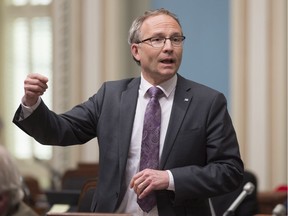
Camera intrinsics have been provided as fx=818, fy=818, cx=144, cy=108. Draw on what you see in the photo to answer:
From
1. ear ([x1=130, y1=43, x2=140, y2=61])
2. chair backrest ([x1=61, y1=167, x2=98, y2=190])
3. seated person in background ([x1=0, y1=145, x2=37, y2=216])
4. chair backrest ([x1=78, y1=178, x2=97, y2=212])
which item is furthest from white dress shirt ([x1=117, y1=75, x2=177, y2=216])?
chair backrest ([x1=61, y1=167, x2=98, y2=190])

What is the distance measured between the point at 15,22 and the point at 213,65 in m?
2.89

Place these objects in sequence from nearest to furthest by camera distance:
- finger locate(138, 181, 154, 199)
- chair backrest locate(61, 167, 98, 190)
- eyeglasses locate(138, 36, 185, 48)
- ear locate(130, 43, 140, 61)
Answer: finger locate(138, 181, 154, 199)
eyeglasses locate(138, 36, 185, 48)
ear locate(130, 43, 140, 61)
chair backrest locate(61, 167, 98, 190)

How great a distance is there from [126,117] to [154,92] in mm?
154

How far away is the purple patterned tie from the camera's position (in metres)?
3.19

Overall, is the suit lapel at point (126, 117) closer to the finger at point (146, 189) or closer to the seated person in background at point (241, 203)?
the finger at point (146, 189)

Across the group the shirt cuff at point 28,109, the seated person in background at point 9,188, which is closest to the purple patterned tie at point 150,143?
the shirt cuff at point 28,109

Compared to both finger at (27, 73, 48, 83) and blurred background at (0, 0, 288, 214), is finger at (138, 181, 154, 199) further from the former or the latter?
blurred background at (0, 0, 288, 214)

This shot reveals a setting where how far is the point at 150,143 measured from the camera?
127 inches

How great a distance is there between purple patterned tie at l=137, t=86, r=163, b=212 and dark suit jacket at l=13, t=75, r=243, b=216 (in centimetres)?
3

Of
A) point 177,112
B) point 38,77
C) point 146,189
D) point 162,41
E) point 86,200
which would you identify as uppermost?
point 162,41

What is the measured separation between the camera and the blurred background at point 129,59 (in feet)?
25.6

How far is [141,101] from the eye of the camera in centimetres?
338

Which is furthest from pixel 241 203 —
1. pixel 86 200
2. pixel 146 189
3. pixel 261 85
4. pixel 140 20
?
pixel 261 85

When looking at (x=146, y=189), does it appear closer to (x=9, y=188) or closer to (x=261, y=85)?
(x=9, y=188)
